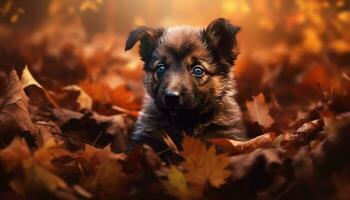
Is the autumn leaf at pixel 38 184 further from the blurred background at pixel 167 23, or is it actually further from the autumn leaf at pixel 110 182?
the blurred background at pixel 167 23

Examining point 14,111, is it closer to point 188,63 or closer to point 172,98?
point 172,98

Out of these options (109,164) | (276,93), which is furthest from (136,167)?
(276,93)

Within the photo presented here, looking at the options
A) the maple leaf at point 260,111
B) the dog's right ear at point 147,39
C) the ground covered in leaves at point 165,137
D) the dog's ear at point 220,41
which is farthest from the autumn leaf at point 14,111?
the maple leaf at point 260,111

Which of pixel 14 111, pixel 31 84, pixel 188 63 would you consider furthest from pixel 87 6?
pixel 14 111

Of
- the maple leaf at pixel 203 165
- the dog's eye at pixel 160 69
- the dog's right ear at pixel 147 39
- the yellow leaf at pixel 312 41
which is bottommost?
the maple leaf at pixel 203 165

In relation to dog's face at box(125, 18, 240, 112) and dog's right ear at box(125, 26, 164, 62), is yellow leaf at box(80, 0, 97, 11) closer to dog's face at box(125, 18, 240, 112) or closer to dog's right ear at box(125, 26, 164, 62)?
dog's right ear at box(125, 26, 164, 62)

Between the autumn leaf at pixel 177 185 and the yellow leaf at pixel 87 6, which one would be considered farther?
the yellow leaf at pixel 87 6

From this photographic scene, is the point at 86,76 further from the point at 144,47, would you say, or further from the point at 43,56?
the point at 144,47
